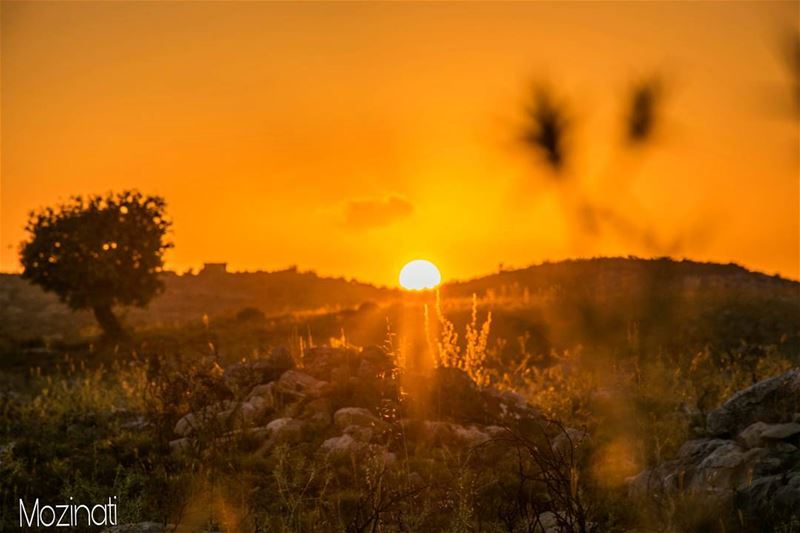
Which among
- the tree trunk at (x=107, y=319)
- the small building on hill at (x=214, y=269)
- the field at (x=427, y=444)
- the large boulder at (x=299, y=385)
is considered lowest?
the field at (x=427, y=444)

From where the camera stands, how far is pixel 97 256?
108 feet

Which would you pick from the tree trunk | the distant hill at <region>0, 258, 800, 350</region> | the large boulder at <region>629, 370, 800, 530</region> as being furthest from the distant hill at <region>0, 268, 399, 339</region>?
the large boulder at <region>629, 370, 800, 530</region>

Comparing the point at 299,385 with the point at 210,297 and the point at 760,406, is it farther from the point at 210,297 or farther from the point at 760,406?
the point at 210,297

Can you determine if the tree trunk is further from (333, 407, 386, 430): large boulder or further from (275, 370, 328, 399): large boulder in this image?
(333, 407, 386, 430): large boulder

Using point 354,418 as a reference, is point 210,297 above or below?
above

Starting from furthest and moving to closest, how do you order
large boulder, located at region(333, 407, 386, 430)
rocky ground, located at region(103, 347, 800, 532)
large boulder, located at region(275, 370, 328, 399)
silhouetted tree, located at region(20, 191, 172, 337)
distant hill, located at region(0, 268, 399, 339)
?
distant hill, located at region(0, 268, 399, 339), silhouetted tree, located at region(20, 191, 172, 337), large boulder, located at region(275, 370, 328, 399), large boulder, located at region(333, 407, 386, 430), rocky ground, located at region(103, 347, 800, 532)

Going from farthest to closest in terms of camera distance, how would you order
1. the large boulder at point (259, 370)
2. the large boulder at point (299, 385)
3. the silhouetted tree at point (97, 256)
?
the silhouetted tree at point (97, 256)
the large boulder at point (259, 370)
the large boulder at point (299, 385)

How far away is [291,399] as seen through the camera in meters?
11.5

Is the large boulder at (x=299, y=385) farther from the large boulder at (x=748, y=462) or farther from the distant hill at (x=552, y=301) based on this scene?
the large boulder at (x=748, y=462)

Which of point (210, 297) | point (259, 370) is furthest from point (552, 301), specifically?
point (210, 297)

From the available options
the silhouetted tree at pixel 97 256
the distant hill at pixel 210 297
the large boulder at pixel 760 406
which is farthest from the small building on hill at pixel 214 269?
the large boulder at pixel 760 406

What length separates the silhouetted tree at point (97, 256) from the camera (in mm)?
32969

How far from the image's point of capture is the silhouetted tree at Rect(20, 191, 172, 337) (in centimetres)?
3297

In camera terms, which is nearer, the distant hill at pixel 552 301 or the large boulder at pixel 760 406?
the distant hill at pixel 552 301
